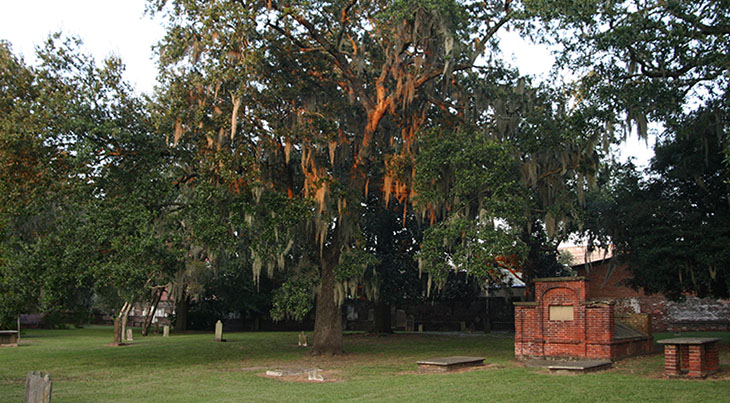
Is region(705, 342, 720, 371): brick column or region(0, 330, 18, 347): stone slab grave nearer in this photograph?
region(705, 342, 720, 371): brick column

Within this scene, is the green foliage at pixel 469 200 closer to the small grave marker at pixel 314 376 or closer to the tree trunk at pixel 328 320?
the tree trunk at pixel 328 320

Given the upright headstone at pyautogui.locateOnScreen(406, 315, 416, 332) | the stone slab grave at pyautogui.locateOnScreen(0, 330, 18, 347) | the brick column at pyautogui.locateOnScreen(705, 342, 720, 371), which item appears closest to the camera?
the brick column at pyautogui.locateOnScreen(705, 342, 720, 371)

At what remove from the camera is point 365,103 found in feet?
65.3

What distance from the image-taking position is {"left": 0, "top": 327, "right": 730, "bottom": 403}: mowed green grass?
11695 mm

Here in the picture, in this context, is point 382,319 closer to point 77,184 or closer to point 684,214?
point 684,214

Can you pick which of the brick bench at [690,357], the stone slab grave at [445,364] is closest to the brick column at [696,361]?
the brick bench at [690,357]

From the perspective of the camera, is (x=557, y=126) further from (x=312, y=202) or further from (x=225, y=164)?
(x=225, y=164)

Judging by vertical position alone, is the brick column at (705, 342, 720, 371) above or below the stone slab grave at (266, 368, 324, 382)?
above

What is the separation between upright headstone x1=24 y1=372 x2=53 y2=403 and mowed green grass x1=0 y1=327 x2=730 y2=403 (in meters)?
4.20

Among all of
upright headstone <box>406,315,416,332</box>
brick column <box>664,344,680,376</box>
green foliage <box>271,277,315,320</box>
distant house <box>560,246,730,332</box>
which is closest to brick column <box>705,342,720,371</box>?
brick column <box>664,344,680,376</box>

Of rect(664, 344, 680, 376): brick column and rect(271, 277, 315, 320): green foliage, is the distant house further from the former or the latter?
rect(664, 344, 680, 376): brick column

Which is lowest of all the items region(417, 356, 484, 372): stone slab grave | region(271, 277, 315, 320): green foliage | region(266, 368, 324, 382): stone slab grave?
region(266, 368, 324, 382): stone slab grave

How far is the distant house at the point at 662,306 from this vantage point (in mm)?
34531

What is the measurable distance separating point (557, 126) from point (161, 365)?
14.3 metres
